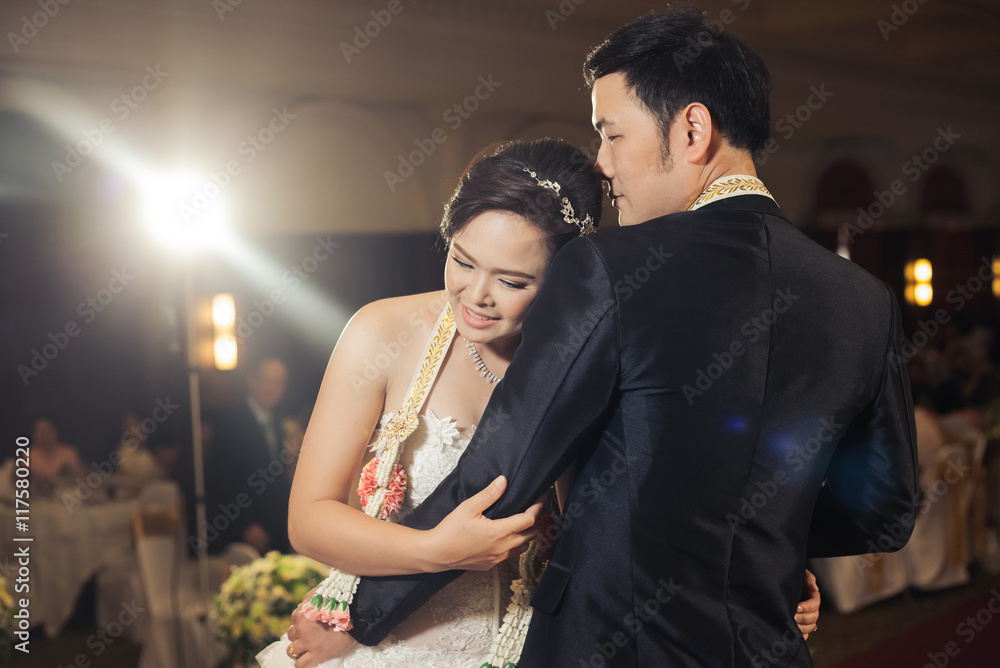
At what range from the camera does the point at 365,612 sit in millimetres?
1464

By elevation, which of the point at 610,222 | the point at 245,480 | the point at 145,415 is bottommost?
the point at 245,480

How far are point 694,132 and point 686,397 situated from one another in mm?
468

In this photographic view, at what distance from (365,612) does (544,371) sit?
25.0 inches

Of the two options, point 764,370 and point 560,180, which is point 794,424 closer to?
point 764,370

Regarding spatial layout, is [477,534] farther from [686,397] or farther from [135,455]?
[135,455]

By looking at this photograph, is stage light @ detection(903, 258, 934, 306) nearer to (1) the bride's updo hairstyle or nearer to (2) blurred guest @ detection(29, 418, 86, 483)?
(2) blurred guest @ detection(29, 418, 86, 483)

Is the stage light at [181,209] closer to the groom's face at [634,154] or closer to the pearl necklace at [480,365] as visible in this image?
the pearl necklace at [480,365]

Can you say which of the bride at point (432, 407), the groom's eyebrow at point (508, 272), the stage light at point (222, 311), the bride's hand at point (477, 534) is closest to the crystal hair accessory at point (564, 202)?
the bride at point (432, 407)

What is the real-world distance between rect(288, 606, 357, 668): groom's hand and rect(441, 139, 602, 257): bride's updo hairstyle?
82 cm

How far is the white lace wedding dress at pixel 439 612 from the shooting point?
5.55 ft

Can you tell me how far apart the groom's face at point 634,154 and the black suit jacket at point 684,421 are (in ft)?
0.47

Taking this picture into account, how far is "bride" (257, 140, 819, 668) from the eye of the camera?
1502 mm

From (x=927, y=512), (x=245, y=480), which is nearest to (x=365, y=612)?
(x=245, y=480)

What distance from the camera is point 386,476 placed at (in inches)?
63.7
